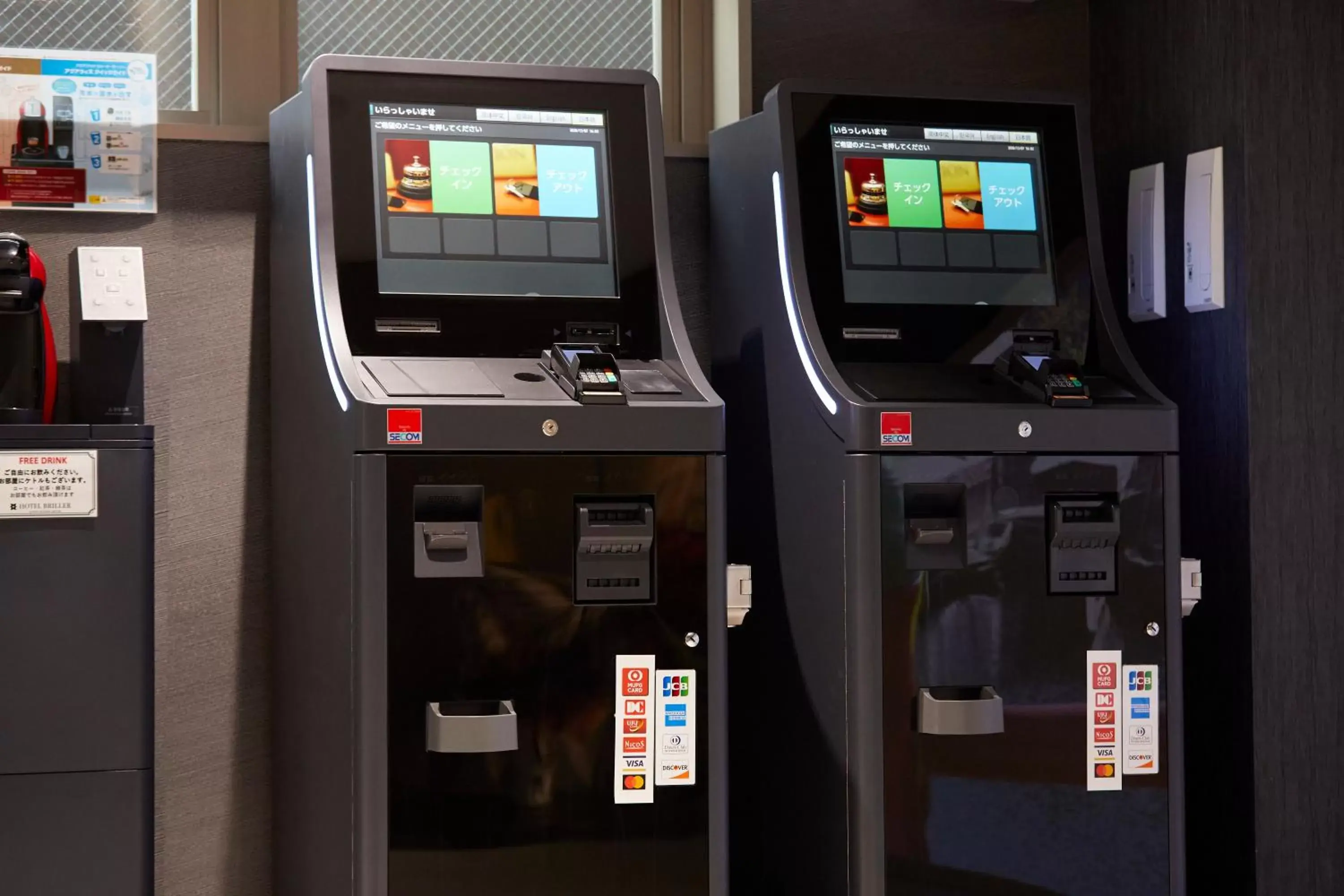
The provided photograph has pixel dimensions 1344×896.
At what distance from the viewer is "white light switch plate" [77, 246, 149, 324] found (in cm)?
279

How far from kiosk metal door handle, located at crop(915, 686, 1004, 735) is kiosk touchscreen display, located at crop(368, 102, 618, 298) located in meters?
0.89

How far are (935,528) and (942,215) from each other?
658 mm

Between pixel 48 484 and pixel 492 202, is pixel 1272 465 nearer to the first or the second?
pixel 492 202

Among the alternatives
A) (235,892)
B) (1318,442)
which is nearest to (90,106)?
(235,892)

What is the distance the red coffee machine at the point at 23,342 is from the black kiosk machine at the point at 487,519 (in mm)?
424

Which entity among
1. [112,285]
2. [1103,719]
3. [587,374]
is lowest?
[1103,719]

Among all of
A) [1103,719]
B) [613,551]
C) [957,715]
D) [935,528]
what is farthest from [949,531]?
[613,551]

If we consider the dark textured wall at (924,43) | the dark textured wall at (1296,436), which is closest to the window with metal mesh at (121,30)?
the dark textured wall at (924,43)

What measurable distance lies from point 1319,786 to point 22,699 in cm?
235

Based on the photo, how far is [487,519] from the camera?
7.64 feet

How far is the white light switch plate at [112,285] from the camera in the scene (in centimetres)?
279

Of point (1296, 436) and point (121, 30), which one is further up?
point (121, 30)

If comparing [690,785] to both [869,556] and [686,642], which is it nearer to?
[686,642]

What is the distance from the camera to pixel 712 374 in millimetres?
3125
